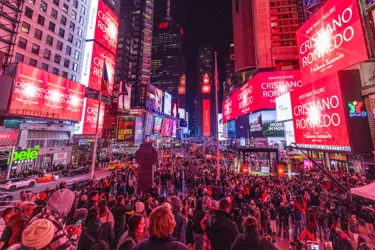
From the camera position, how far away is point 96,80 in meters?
27.0

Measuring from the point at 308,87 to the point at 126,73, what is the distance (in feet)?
278

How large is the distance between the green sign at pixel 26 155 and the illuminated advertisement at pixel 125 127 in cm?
3056

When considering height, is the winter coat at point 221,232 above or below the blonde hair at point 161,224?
below

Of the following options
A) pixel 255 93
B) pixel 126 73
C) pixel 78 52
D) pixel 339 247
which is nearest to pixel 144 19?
pixel 126 73

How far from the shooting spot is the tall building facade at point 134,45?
81500mm

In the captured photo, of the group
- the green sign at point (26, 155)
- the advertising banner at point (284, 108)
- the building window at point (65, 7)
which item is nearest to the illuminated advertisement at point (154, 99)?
the building window at point (65, 7)

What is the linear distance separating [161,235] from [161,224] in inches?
4.6

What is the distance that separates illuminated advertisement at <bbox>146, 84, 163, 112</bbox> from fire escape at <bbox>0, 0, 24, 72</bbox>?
1785 inches

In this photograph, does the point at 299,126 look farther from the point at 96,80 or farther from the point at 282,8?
the point at 282,8

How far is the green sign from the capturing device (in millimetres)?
24969

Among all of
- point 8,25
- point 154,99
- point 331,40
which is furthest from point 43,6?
point 154,99

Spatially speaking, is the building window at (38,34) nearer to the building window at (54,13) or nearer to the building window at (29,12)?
the building window at (29,12)

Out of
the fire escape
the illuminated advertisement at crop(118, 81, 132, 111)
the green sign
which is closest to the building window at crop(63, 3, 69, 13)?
the fire escape

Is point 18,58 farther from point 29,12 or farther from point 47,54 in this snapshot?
point 29,12
